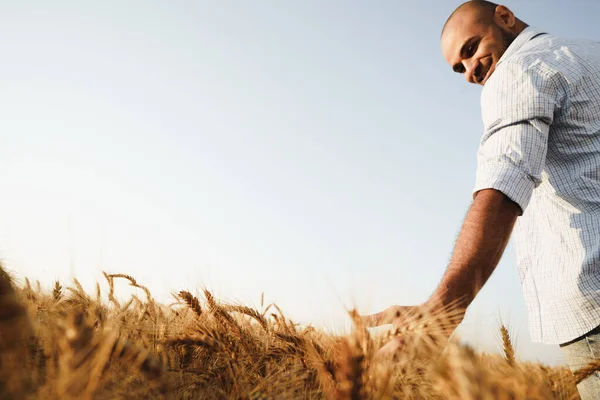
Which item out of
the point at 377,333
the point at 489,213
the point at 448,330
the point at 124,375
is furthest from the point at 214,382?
the point at 489,213

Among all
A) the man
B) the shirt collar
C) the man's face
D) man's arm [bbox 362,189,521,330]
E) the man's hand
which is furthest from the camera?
the man's face

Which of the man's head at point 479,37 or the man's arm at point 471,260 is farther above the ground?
the man's head at point 479,37

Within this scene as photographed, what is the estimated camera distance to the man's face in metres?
2.11

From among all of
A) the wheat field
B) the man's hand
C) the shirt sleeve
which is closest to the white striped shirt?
the shirt sleeve

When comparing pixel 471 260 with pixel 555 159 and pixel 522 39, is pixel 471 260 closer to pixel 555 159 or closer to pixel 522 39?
pixel 555 159

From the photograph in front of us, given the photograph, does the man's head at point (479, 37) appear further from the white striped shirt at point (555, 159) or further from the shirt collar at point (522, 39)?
the white striped shirt at point (555, 159)

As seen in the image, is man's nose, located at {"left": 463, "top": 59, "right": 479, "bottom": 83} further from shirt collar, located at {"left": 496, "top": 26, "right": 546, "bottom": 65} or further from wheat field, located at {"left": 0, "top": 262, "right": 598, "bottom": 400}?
wheat field, located at {"left": 0, "top": 262, "right": 598, "bottom": 400}

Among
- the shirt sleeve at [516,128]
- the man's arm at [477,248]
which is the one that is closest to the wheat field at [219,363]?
the man's arm at [477,248]

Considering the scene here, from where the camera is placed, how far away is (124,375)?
781 millimetres

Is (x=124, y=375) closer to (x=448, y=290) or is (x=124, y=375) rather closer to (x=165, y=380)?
(x=165, y=380)

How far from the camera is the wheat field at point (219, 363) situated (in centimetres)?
53

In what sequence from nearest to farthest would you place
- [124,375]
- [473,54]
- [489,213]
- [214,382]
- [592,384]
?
[124,375], [214,382], [489,213], [592,384], [473,54]

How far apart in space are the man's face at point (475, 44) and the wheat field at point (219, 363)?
4.71 ft

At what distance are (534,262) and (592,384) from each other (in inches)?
19.5
